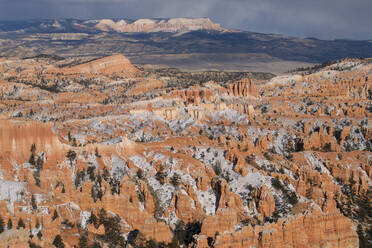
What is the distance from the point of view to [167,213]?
2205 inches

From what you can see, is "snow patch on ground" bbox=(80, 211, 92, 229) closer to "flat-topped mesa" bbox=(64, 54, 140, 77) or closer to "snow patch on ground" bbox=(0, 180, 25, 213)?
"snow patch on ground" bbox=(0, 180, 25, 213)

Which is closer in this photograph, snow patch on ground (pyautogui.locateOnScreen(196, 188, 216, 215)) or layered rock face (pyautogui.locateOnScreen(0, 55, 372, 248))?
layered rock face (pyautogui.locateOnScreen(0, 55, 372, 248))

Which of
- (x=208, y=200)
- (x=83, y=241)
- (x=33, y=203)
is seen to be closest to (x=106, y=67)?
(x=208, y=200)

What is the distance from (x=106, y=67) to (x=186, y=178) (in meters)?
127

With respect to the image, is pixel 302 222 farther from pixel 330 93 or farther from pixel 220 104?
pixel 330 93

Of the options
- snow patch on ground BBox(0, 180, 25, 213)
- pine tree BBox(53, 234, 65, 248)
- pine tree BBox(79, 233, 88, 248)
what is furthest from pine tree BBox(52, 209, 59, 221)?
snow patch on ground BBox(0, 180, 25, 213)

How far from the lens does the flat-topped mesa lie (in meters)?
177

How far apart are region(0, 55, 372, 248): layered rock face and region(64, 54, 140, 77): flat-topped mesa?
6747 cm

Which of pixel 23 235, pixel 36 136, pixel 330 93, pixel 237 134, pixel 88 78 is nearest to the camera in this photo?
pixel 23 235

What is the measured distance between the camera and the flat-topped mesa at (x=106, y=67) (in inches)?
6959

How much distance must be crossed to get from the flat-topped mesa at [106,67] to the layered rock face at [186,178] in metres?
67.5

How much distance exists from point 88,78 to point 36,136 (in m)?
107

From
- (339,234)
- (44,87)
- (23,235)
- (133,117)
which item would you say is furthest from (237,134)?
(44,87)

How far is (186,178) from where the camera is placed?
6125 centimetres
